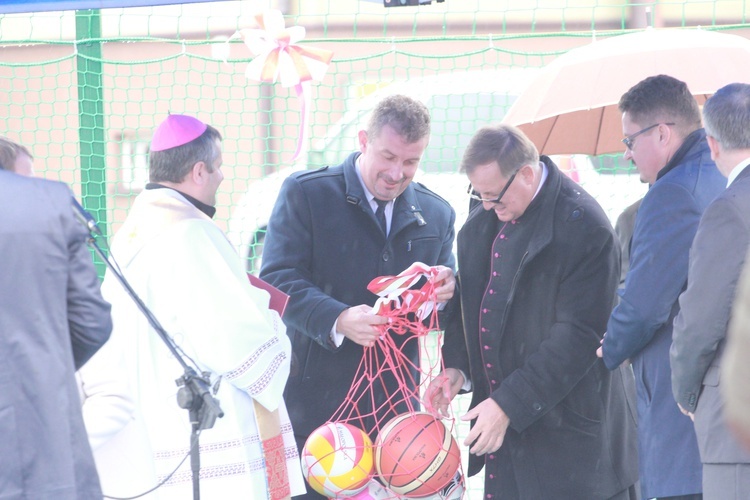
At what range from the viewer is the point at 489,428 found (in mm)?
3473

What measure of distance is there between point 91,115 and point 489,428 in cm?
306

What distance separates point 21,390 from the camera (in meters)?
2.23

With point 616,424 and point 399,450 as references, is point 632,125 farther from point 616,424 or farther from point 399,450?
point 399,450

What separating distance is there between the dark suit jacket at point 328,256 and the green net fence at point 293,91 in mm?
2298

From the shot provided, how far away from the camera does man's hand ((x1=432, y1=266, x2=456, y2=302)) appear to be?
11.9ft

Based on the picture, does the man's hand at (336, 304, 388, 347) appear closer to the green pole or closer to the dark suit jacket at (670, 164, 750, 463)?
the dark suit jacket at (670, 164, 750, 463)

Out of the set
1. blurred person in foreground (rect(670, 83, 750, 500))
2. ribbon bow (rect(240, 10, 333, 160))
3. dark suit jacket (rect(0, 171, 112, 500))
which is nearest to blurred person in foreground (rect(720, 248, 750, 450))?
dark suit jacket (rect(0, 171, 112, 500))

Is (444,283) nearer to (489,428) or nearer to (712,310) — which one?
(489,428)

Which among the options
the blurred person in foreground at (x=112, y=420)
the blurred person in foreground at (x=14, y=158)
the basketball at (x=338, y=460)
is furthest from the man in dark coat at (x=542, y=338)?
the blurred person in foreground at (x=14, y=158)

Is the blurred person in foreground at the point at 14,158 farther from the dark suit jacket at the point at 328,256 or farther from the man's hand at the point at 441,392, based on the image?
the man's hand at the point at 441,392

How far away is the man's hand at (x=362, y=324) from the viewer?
11.6ft

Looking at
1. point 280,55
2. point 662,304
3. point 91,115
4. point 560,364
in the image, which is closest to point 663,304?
point 662,304

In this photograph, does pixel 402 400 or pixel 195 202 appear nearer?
pixel 195 202

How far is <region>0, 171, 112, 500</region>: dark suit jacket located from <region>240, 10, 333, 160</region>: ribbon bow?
3.56 meters
